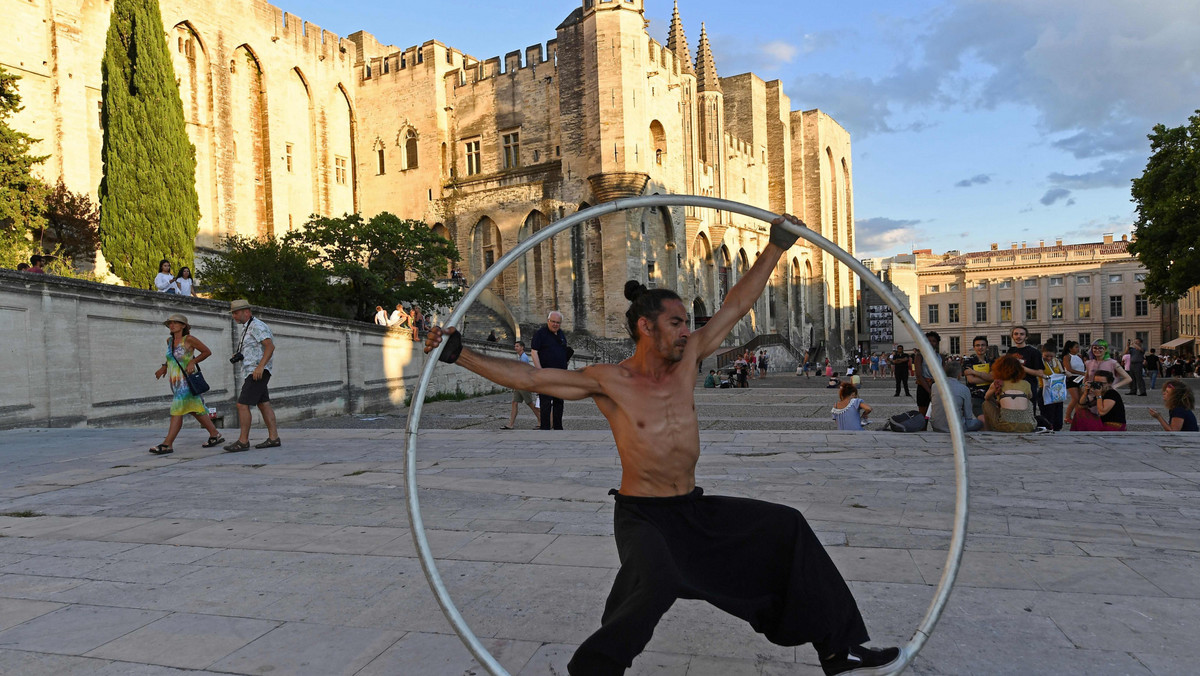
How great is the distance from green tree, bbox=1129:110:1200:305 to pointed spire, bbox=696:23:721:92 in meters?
28.8

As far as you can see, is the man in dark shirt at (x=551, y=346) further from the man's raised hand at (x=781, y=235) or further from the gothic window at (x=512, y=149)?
the gothic window at (x=512, y=149)

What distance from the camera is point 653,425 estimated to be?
129 inches

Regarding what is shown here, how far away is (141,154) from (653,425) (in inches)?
1221

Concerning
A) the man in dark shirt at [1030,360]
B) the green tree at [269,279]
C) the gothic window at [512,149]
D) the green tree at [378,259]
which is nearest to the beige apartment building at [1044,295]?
the gothic window at [512,149]

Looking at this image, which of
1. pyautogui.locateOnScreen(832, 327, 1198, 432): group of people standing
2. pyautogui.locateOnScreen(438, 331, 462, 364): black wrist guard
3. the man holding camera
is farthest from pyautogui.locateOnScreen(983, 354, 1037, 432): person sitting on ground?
the man holding camera

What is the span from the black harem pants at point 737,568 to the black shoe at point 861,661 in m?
0.04

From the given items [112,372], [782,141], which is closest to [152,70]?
[112,372]

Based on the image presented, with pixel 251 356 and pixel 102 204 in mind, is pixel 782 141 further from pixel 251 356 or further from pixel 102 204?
pixel 251 356

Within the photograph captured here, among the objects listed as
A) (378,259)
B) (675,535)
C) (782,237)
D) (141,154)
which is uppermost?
(141,154)

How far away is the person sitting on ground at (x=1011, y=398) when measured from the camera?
1019 cm

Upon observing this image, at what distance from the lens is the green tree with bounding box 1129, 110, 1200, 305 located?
2973 cm

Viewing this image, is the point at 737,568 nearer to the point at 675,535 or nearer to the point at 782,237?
the point at 675,535

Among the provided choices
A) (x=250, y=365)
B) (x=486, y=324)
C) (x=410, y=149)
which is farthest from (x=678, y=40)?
(x=250, y=365)

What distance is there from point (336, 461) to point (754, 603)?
7.13 metres
